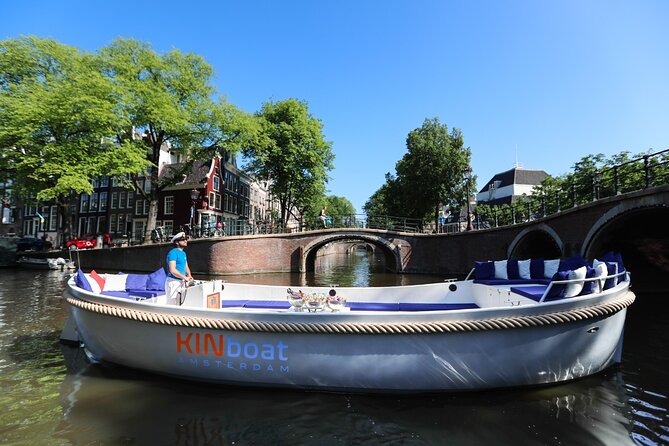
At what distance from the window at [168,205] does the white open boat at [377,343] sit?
107 ft

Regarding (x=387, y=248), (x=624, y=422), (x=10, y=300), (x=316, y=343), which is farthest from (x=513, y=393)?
(x=387, y=248)

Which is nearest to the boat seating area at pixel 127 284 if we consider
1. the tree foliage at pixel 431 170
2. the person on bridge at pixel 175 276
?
the person on bridge at pixel 175 276

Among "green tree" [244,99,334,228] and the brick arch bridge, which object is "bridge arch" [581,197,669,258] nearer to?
the brick arch bridge

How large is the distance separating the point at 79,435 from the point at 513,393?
184 inches

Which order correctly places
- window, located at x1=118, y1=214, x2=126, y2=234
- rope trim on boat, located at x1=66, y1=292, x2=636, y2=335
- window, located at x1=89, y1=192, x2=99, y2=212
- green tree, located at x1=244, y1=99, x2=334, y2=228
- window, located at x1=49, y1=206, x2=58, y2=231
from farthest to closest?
window, located at x1=49, y1=206, x2=58, y2=231, window, located at x1=89, y1=192, x2=99, y2=212, window, located at x1=118, y1=214, x2=126, y2=234, green tree, located at x1=244, y1=99, x2=334, y2=228, rope trim on boat, located at x1=66, y1=292, x2=636, y2=335

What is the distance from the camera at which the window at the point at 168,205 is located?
3503 cm

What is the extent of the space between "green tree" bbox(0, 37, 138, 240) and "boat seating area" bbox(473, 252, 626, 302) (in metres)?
20.4

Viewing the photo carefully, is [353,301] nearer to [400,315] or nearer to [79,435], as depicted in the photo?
[400,315]

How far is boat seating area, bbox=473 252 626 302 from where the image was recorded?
452 centimetres

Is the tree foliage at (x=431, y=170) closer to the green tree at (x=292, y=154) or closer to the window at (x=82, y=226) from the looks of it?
the green tree at (x=292, y=154)

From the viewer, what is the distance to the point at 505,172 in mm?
56062

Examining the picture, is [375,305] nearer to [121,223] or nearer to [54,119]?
[54,119]

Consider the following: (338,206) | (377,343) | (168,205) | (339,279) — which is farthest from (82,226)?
(338,206)

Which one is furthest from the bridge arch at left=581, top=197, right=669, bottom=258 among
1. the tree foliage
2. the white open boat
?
the tree foliage
